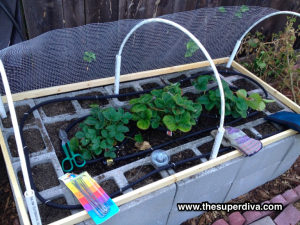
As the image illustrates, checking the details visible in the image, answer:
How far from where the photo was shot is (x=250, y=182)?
80.6 inches

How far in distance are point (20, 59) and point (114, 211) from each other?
1059 mm

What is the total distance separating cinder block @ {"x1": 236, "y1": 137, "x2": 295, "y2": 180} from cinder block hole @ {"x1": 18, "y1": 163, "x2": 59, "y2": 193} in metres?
1.21

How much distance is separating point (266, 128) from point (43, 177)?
5.25 ft

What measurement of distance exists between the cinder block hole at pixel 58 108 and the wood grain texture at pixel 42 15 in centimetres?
54

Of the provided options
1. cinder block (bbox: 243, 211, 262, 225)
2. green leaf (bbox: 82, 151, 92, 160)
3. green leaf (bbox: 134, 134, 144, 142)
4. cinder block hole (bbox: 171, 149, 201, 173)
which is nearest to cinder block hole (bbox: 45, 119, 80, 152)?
green leaf (bbox: 82, 151, 92, 160)

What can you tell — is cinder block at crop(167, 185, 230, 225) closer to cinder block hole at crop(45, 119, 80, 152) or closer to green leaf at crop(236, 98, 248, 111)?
green leaf at crop(236, 98, 248, 111)

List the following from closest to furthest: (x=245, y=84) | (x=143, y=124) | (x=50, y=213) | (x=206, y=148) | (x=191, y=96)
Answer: (x=50, y=213) < (x=143, y=124) < (x=206, y=148) < (x=191, y=96) < (x=245, y=84)

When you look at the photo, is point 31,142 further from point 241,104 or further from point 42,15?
point 241,104

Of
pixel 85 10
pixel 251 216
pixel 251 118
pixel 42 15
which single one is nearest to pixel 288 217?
pixel 251 216

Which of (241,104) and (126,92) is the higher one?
(126,92)

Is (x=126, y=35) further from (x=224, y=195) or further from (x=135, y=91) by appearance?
(x=224, y=195)

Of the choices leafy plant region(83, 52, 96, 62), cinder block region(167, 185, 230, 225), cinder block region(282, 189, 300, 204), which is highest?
leafy plant region(83, 52, 96, 62)

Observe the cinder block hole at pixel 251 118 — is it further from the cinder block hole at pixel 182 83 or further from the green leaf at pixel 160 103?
the green leaf at pixel 160 103

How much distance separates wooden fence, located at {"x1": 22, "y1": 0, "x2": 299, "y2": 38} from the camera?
1.82 m
